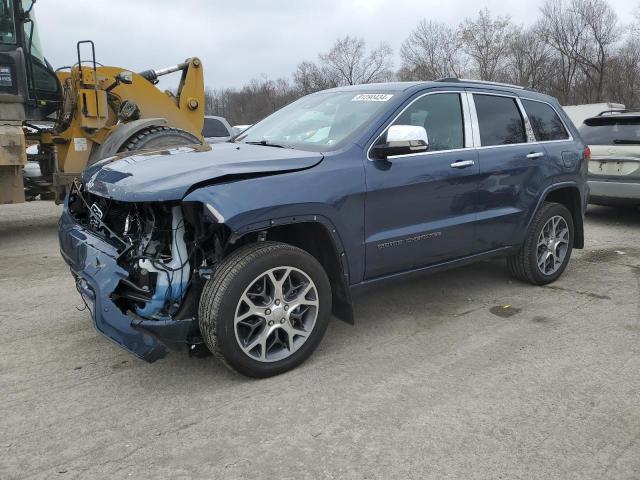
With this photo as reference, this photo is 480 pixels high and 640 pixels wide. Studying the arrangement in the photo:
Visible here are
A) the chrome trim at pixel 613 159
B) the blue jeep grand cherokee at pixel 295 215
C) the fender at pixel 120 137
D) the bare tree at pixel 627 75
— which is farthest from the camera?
the bare tree at pixel 627 75

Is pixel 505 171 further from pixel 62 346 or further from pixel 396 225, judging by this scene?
pixel 62 346

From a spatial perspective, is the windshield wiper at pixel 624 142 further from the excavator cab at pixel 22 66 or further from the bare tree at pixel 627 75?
the bare tree at pixel 627 75

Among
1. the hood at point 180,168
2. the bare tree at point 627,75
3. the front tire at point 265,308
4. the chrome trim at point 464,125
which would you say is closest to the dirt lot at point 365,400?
the front tire at point 265,308

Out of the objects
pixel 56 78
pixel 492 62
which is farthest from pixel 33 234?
pixel 492 62

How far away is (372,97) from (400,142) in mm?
737

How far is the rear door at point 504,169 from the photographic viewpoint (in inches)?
179

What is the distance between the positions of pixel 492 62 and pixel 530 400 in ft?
171

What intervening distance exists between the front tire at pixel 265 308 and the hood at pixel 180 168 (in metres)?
0.49

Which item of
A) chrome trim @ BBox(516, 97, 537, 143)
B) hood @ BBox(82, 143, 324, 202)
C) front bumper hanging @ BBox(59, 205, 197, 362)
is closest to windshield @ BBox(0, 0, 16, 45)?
hood @ BBox(82, 143, 324, 202)

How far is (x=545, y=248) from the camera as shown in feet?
17.5

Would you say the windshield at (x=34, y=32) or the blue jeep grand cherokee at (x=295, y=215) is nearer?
the blue jeep grand cherokee at (x=295, y=215)

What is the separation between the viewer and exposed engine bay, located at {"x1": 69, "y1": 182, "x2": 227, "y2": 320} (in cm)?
324

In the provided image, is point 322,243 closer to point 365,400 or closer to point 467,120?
point 365,400

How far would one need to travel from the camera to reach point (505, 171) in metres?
4.68
